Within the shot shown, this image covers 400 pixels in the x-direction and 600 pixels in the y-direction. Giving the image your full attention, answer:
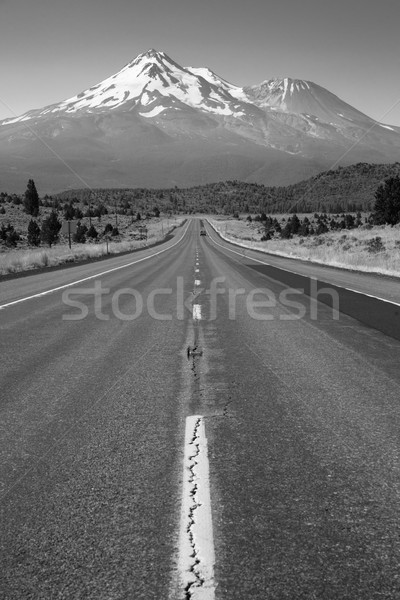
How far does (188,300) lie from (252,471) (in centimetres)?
996

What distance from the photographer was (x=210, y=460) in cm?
379

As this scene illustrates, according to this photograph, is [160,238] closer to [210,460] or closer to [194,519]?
[210,460]

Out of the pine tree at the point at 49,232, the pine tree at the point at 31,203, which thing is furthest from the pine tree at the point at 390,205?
the pine tree at the point at 31,203

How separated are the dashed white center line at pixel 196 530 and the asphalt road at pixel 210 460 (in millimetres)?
56

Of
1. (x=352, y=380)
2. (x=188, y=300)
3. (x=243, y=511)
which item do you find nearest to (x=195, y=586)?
(x=243, y=511)

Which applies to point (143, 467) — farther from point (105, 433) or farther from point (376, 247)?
point (376, 247)

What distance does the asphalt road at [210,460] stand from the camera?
2.54 meters

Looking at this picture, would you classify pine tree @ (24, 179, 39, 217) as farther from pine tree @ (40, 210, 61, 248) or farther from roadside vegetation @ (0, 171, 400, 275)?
pine tree @ (40, 210, 61, 248)

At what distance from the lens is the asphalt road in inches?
100

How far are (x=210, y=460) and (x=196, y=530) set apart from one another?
939 mm

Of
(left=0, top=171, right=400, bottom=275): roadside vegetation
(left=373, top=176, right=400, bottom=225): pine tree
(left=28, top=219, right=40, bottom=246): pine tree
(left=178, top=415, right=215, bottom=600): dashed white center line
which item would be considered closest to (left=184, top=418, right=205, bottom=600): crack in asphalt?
(left=178, top=415, right=215, bottom=600): dashed white center line

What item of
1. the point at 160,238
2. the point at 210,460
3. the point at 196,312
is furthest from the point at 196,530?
the point at 160,238

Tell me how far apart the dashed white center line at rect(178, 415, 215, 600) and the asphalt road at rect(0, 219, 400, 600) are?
56 mm

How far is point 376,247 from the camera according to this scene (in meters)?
35.3
